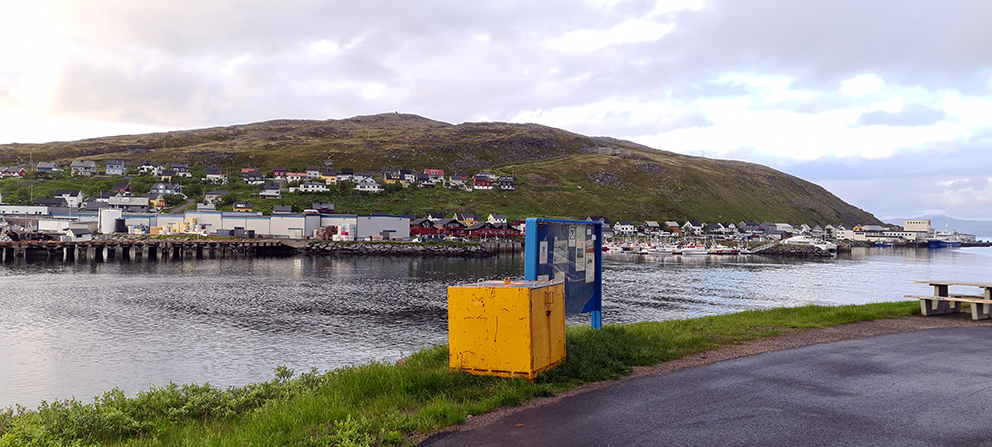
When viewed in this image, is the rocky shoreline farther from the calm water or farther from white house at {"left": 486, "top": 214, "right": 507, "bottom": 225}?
white house at {"left": 486, "top": 214, "right": 507, "bottom": 225}

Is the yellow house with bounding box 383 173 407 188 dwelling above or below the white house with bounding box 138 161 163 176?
below

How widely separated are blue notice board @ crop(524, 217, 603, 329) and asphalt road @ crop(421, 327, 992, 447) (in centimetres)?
300

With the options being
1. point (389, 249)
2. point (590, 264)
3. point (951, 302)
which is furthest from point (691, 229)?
point (590, 264)

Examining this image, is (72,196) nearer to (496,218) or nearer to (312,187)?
(312,187)

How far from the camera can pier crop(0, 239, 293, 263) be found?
8075 cm

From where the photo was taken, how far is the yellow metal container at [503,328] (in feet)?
27.5

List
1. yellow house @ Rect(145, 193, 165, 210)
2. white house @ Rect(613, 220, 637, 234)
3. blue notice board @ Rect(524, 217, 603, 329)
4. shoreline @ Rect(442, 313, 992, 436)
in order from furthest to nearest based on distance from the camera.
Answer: white house @ Rect(613, 220, 637, 234) < yellow house @ Rect(145, 193, 165, 210) < blue notice board @ Rect(524, 217, 603, 329) < shoreline @ Rect(442, 313, 992, 436)

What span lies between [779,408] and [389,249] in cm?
9071

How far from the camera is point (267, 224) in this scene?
103250mm

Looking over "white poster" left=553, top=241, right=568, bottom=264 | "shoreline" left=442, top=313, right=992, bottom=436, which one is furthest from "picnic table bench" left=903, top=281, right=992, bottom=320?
"white poster" left=553, top=241, right=568, bottom=264

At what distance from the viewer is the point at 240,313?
105 feet

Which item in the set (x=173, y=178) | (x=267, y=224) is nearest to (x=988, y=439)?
(x=267, y=224)

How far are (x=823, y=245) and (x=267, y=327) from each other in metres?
138

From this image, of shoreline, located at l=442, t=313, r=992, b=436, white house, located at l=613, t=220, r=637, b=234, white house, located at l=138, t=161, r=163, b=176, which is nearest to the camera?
shoreline, located at l=442, t=313, r=992, b=436
